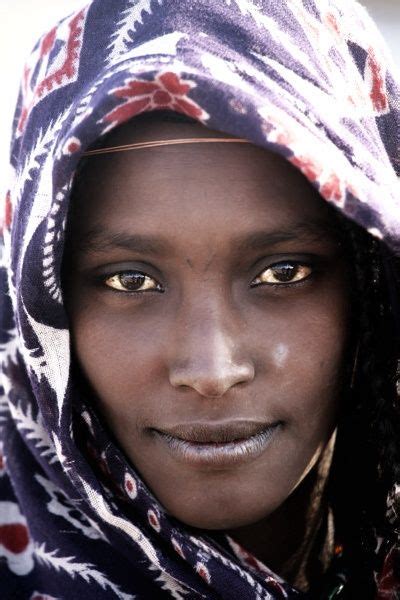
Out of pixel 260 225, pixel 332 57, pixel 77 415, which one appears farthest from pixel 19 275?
pixel 332 57

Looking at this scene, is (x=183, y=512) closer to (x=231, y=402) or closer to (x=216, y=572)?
(x=216, y=572)

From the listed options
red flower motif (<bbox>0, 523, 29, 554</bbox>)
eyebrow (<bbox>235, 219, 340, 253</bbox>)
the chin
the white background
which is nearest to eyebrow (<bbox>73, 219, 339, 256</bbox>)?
eyebrow (<bbox>235, 219, 340, 253</bbox>)

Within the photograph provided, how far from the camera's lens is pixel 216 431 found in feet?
4.14

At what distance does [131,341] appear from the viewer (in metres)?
1.31

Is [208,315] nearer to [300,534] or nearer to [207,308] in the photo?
[207,308]

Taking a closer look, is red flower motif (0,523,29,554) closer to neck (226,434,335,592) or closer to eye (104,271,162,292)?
neck (226,434,335,592)

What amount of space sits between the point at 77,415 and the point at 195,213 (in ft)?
1.53

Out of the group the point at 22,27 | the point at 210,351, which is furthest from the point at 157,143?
the point at 22,27

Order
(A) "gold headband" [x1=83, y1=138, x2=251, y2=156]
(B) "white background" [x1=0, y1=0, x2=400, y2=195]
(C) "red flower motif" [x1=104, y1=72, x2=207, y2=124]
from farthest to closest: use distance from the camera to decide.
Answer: (B) "white background" [x1=0, y1=0, x2=400, y2=195] < (A) "gold headband" [x1=83, y1=138, x2=251, y2=156] < (C) "red flower motif" [x1=104, y1=72, x2=207, y2=124]

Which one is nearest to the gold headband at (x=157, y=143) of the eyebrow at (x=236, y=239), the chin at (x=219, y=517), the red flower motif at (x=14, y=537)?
the eyebrow at (x=236, y=239)

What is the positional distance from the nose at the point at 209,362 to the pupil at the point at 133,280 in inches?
5.2

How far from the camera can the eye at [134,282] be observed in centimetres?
132

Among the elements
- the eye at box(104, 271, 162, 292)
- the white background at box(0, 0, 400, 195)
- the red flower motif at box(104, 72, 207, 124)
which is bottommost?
the eye at box(104, 271, 162, 292)

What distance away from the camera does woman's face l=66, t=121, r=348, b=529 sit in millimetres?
1238
